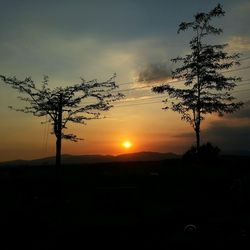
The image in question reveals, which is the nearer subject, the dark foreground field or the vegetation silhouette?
the dark foreground field

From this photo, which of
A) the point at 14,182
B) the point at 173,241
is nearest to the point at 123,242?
the point at 173,241

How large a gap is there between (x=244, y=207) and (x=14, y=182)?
1611 centimetres

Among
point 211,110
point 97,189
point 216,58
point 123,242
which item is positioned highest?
point 216,58

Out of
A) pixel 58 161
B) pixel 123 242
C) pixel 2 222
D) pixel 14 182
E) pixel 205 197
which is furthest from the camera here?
pixel 58 161

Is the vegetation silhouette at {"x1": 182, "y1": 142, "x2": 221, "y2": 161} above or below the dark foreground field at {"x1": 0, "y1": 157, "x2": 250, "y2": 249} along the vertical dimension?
above

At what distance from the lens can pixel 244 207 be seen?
2059cm

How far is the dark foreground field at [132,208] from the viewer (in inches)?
589

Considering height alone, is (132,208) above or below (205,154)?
below

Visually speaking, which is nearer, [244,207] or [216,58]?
[244,207]

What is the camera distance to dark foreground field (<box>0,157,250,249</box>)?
14969 millimetres

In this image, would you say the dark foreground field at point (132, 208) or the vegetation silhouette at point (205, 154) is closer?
the dark foreground field at point (132, 208)

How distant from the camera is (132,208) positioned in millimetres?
22891

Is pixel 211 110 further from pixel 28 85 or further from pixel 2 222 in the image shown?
pixel 2 222

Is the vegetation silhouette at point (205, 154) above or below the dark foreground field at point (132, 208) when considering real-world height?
above
